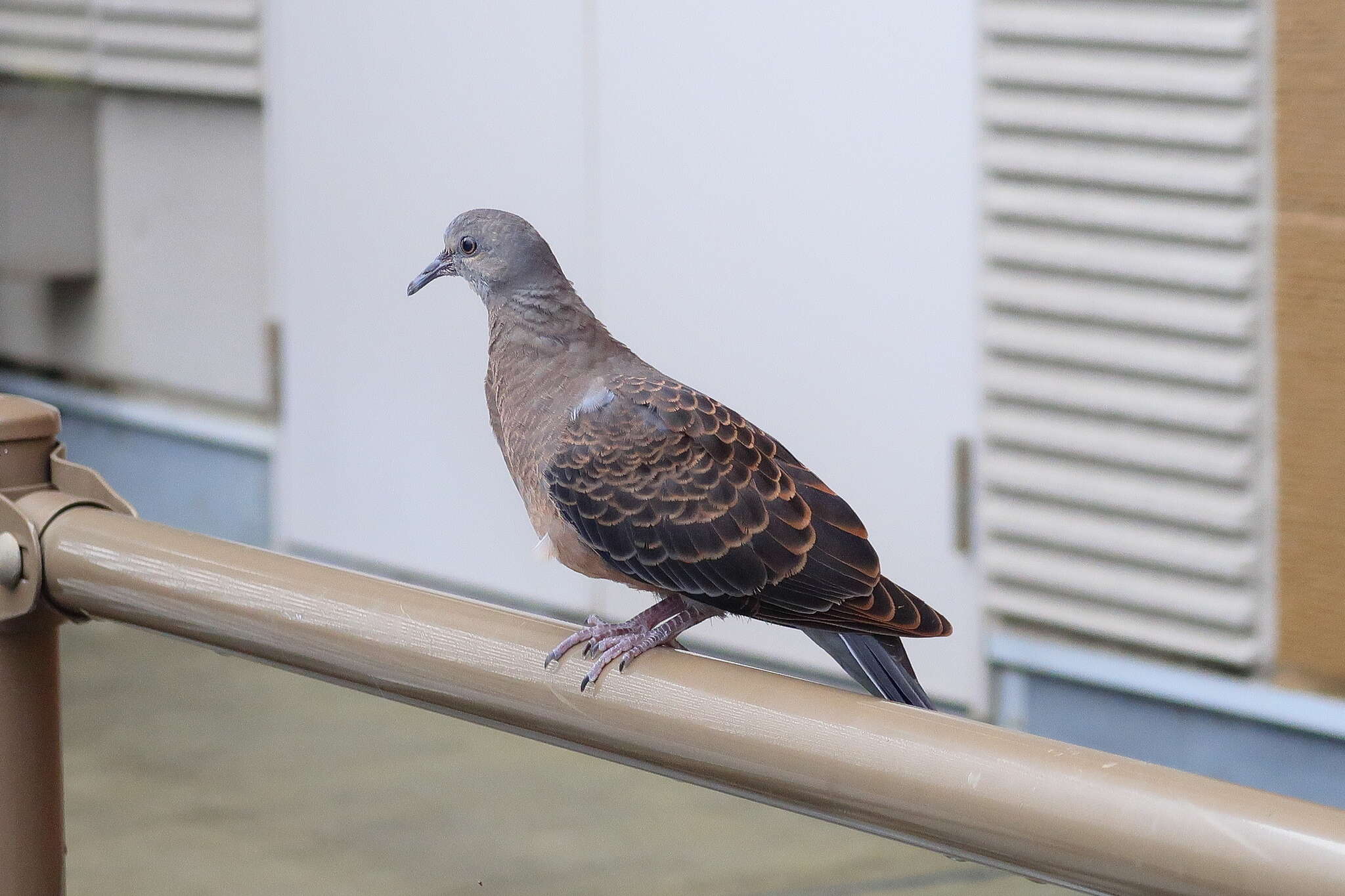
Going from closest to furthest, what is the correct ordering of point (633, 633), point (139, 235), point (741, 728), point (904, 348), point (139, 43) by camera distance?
point (741, 728)
point (633, 633)
point (904, 348)
point (139, 43)
point (139, 235)

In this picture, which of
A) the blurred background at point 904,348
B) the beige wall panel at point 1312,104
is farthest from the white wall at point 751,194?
the beige wall panel at point 1312,104

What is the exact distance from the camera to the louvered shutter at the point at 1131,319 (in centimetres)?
180

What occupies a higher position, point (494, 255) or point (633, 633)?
point (494, 255)

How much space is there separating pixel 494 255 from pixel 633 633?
0.59 ft

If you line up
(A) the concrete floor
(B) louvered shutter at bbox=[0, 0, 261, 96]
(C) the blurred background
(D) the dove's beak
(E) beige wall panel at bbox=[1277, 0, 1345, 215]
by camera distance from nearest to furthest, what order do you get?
(D) the dove's beak
(A) the concrete floor
(E) beige wall panel at bbox=[1277, 0, 1345, 215]
(C) the blurred background
(B) louvered shutter at bbox=[0, 0, 261, 96]

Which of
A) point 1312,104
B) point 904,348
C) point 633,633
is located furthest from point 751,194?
point 633,633

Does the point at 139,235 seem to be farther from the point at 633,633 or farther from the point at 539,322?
the point at 633,633

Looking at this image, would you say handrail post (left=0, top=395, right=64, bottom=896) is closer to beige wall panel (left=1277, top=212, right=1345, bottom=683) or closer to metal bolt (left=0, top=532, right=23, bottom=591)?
metal bolt (left=0, top=532, right=23, bottom=591)

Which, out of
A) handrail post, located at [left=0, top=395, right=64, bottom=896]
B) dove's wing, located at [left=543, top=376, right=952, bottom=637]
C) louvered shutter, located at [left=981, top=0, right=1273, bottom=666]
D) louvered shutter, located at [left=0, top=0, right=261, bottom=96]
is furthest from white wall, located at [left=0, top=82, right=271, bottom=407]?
dove's wing, located at [left=543, top=376, right=952, bottom=637]

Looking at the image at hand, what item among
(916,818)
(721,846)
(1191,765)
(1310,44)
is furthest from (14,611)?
(1191,765)

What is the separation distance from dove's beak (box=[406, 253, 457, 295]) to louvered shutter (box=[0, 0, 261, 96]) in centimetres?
216

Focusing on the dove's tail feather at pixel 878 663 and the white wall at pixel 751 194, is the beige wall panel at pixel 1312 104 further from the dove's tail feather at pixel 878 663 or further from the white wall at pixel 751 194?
the dove's tail feather at pixel 878 663

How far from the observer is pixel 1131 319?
1.90 metres

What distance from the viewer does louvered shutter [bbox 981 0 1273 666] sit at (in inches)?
71.1
